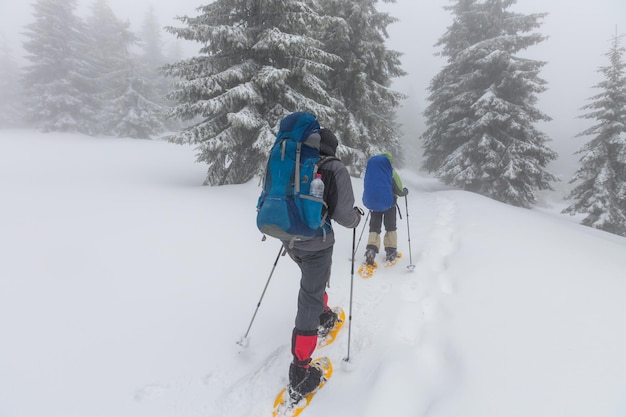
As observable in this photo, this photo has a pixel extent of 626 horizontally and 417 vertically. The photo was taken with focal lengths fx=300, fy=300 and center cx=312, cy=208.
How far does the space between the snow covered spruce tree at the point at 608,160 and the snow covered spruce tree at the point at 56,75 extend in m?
37.6

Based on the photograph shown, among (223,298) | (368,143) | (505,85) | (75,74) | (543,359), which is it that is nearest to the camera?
(543,359)

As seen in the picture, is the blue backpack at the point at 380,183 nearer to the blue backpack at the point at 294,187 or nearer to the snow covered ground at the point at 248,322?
the snow covered ground at the point at 248,322

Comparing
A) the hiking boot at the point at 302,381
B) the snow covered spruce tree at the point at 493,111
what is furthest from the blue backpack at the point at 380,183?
the snow covered spruce tree at the point at 493,111

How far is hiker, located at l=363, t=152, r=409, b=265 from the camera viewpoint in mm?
5781

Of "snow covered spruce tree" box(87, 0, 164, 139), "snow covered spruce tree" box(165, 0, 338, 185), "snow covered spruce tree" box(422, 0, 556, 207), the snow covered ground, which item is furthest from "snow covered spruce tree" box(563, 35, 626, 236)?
"snow covered spruce tree" box(87, 0, 164, 139)

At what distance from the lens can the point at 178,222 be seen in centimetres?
606

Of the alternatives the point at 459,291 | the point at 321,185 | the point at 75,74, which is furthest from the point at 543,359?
the point at 75,74

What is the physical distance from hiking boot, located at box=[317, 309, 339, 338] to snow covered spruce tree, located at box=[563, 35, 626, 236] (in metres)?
18.9

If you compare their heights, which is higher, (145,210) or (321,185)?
(321,185)

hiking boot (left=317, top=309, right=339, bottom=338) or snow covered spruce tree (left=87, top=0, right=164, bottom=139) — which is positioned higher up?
snow covered spruce tree (left=87, top=0, right=164, bottom=139)

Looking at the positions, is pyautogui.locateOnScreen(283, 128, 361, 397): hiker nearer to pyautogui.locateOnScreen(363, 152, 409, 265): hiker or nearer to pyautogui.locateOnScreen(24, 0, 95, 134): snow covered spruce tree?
pyautogui.locateOnScreen(363, 152, 409, 265): hiker

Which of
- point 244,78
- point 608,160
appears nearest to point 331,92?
point 244,78

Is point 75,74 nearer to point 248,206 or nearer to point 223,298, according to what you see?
point 248,206

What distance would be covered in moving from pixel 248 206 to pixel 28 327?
5105 mm
